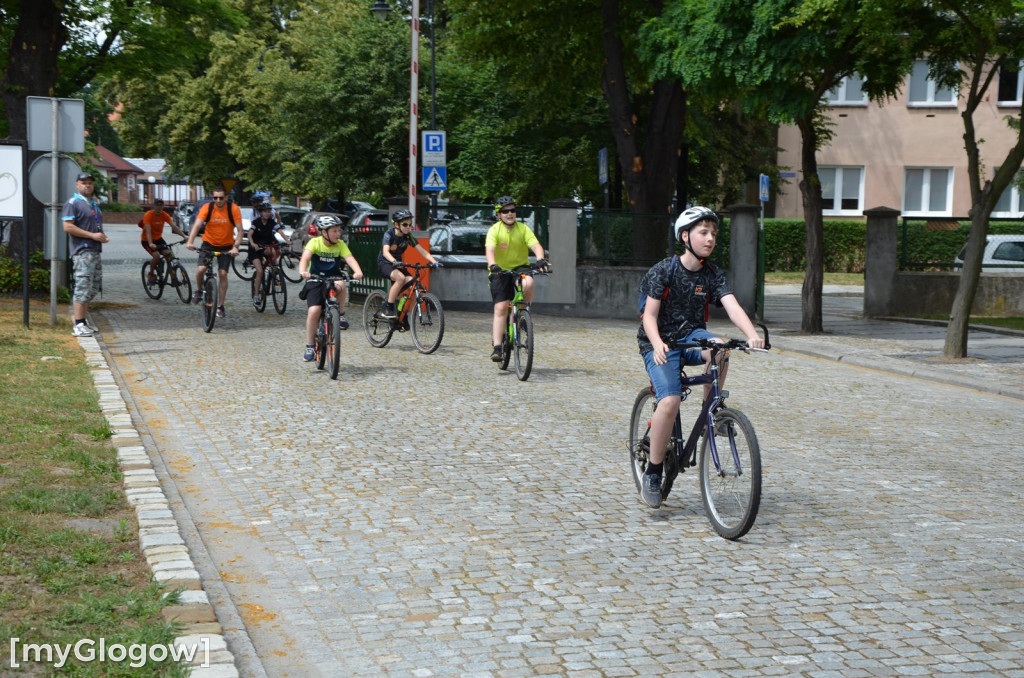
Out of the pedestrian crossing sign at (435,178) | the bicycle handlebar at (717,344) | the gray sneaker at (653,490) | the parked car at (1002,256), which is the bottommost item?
the gray sneaker at (653,490)

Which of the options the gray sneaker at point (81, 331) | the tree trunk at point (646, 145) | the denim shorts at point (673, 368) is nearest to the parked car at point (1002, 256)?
the tree trunk at point (646, 145)

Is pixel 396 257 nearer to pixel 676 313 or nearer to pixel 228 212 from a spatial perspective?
pixel 228 212

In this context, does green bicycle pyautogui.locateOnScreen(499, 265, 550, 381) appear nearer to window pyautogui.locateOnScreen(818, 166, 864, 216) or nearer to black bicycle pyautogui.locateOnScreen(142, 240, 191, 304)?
black bicycle pyautogui.locateOnScreen(142, 240, 191, 304)

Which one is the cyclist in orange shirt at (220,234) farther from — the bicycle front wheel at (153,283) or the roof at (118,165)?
the roof at (118,165)

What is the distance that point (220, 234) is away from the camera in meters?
18.5

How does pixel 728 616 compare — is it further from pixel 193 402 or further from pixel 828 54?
pixel 828 54

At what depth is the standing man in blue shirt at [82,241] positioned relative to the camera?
620 inches

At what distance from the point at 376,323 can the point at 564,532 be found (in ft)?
31.1

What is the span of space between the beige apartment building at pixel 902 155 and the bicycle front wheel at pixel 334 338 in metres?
32.4

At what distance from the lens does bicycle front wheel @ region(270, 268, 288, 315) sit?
66.9 feet

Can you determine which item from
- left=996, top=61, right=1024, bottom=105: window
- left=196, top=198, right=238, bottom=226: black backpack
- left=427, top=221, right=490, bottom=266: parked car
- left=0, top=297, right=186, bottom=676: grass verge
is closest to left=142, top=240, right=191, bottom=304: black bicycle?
left=196, top=198, right=238, bottom=226: black backpack

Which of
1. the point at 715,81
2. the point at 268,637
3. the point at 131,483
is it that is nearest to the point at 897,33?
the point at 715,81

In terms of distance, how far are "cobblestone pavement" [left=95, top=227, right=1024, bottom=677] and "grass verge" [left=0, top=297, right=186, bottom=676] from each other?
1.29ft

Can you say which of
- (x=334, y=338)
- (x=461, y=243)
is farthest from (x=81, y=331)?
(x=461, y=243)
